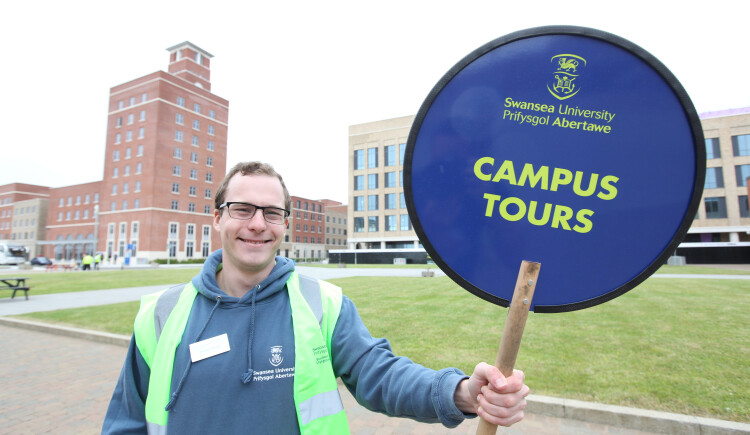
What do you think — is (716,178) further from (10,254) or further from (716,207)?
(10,254)

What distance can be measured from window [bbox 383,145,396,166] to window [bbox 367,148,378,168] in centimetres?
164

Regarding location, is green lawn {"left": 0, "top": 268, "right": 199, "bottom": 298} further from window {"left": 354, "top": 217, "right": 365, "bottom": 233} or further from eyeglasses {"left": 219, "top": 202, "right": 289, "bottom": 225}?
window {"left": 354, "top": 217, "right": 365, "bottom": 233}

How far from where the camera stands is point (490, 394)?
3.40 ft

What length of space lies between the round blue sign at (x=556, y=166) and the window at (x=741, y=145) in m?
57.4

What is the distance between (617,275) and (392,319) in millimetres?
7470

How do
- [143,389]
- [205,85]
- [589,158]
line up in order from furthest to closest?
1. [205,85]
2. [143,389]
3. [589,158]

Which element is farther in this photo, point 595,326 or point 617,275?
point 595,326

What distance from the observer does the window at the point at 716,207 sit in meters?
42.4

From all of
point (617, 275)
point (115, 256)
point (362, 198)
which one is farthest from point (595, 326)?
point (115, 256)

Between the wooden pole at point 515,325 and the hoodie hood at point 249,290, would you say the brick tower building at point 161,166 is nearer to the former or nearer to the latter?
the hoodie hood at point 249,290

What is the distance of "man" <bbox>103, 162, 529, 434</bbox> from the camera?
4.73 ft

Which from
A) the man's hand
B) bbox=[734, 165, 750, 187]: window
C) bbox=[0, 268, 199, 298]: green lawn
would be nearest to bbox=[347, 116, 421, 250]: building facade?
bbox=[0, 268, 199, 298]: green lawn

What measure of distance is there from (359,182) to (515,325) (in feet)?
191

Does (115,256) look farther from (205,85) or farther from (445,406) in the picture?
(445,406)
